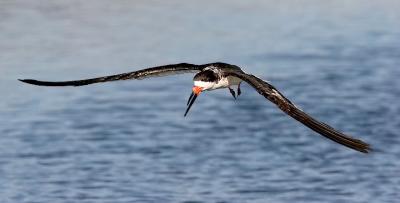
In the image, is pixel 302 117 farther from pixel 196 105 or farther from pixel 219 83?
pixel 196 105

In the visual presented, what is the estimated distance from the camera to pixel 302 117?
470 inches

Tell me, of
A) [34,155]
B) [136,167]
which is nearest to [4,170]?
[34,155]

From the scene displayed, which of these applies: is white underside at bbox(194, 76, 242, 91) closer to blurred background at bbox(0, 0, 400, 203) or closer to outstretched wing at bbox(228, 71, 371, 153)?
outstretched wing at bbox(228, 71, 371, 153)

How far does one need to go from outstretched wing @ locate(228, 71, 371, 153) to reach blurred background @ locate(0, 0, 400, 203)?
4.30 meters

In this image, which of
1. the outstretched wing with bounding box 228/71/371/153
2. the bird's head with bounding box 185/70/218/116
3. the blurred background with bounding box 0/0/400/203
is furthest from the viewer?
the blurred background with bounding box 0/0/400/203

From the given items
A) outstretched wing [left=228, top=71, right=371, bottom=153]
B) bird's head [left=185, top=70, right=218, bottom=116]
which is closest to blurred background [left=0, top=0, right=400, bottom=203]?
bird's head [left=185, top=70, right=218, bottom=116]

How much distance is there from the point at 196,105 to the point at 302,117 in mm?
8534

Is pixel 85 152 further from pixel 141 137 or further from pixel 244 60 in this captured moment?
pixel 244 60

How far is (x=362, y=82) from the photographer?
2144 cm

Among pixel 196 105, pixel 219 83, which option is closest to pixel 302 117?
pixel 219 83

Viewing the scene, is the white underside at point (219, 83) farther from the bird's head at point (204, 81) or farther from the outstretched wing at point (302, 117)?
the outstretched wing at point (302, 117)

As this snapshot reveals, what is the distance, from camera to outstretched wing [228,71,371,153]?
1120 cm

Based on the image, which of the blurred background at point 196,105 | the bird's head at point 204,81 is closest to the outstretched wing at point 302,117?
the bird's head at point 204,81

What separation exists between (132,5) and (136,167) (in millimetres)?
7431
